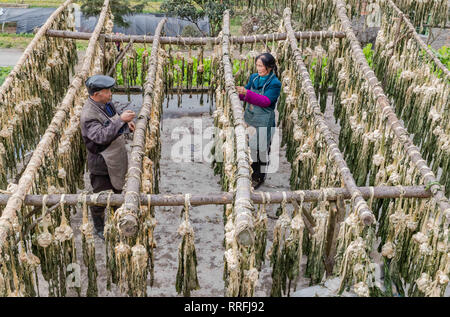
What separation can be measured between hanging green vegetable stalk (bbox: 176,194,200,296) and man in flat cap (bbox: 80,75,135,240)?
1157mm

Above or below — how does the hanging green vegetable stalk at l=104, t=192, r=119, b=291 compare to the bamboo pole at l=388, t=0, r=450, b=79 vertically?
below

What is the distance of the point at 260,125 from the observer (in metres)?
5.42

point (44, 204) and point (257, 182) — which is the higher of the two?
point (44, 204)

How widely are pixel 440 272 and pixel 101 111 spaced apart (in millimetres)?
2873

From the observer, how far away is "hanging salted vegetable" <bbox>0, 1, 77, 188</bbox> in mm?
4477

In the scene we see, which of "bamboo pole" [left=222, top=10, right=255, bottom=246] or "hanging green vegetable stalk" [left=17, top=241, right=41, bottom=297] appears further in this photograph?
A: "hanging green vegetable stalk" [left=17, top=241, right=41, bottom=297]

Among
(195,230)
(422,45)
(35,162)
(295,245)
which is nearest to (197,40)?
(195,230)

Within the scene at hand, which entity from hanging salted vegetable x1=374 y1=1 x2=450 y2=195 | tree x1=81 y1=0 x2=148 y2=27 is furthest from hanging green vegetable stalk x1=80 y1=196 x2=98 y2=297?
tree x1=81 y1=0 x2=148 y2=27

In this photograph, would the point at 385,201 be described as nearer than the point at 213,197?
No

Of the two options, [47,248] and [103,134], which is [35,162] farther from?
[103,134]

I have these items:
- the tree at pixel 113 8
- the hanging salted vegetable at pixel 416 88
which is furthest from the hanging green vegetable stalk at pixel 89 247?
the tree at pixel 113 8

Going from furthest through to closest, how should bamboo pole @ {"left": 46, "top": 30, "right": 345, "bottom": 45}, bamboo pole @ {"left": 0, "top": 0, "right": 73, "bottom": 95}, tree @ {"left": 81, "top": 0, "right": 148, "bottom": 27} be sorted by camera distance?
tree @ {"left": 81, "top": 0, "right": 148, "bottom": 27}, bamboo pole @ {"left": 46, "top": 30, "right": 345, "bottom": 45}, bamboo pole @ {"left": 0, "top": 0, "right": 73, "bottom": 95}

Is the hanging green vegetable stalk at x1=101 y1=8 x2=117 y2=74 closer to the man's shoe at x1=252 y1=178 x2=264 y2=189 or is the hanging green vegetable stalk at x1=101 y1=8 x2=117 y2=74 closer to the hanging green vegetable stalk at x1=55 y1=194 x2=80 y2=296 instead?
the man's shoe at x1=252 y1=178 x2=264 y2=189

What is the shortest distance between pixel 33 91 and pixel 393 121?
369 cm
